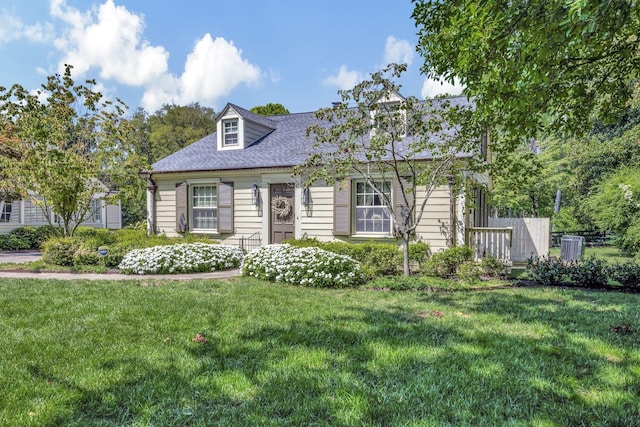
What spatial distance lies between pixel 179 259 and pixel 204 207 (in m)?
3.78

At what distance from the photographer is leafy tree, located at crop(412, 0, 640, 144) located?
304 cm

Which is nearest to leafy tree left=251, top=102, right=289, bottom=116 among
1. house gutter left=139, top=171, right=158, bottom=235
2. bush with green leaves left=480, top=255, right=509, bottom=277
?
house gutter left=139, top=171, right=158, bottom=235

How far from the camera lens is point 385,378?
10.2 feet

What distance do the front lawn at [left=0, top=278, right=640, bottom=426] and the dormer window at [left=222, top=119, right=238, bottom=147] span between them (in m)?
8.52

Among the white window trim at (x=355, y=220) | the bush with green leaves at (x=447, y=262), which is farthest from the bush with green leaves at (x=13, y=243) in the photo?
the bush with green leaves at (x=447, y=262)

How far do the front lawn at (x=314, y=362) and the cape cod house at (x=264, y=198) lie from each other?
183 inches

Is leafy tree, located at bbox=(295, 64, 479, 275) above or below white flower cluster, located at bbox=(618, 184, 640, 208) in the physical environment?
above

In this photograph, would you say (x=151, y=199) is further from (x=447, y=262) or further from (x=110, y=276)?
(x=447, y=262)

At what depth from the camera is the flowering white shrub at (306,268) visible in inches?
298

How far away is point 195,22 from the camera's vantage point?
10.4 metres

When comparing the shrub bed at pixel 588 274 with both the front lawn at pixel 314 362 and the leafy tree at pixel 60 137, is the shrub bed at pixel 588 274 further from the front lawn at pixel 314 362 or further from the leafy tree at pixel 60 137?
the leafy tree at pixel 60 137

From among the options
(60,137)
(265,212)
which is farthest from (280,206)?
(60,137)

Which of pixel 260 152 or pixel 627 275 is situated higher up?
pixel 260 152

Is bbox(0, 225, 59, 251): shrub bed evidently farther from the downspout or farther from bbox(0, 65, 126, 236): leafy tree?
the downspout
